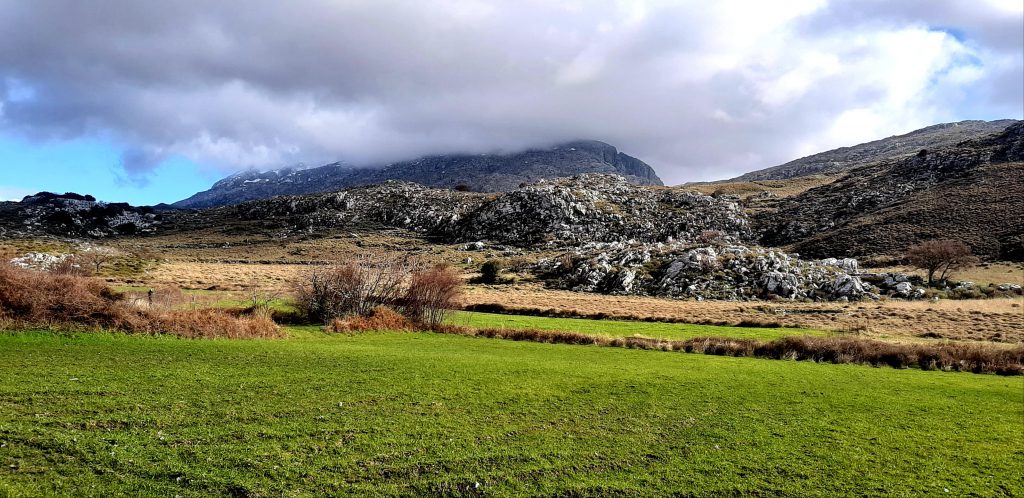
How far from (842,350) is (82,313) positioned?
3982cm

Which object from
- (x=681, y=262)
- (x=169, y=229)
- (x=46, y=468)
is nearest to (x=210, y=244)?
(x=169, y=229)

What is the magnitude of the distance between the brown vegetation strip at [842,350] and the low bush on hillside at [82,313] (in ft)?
53.4

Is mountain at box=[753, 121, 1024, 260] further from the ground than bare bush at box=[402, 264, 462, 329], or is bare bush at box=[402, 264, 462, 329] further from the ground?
mountain at box=[753, 121, 1024, 260]

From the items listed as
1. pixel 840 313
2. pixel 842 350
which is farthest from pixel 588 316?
pixel 840 313

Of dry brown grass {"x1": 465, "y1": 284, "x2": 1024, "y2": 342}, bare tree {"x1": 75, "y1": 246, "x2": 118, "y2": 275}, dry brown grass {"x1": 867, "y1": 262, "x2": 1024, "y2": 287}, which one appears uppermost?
bare tree {"x1": 75, "y1": 246, "x2": 118, "y2": 275}

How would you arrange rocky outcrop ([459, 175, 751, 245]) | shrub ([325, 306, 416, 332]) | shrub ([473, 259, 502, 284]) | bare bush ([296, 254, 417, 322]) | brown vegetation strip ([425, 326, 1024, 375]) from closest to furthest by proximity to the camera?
brown vegetation strip ([425, 326, 1024, 375]) < shrub ([325, 306, 416, 332]) < bare bush ([296, 254, 417, 322]) < shrub ([473, 259, 502, 284]) < rocky outcrop ([459, 175, 751, 245])

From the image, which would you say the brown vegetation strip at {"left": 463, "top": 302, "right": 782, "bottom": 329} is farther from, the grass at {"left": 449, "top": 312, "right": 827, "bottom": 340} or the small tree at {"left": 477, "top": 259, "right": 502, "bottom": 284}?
the small tree at {"left": 477, "top": 259, "right": 502, "bottom": 284}

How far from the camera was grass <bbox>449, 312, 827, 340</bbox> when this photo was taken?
125 ft

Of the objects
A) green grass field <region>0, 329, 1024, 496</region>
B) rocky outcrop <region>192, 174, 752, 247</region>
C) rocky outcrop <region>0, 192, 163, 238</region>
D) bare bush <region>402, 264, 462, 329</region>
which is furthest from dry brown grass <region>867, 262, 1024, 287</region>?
rocky outcrop <region>0, 192, 163, 238</region>

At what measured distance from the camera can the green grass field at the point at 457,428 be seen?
1046 cm

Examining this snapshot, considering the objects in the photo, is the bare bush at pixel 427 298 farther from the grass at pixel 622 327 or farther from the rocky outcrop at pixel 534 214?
the rocky outcrop at pixel 534 214

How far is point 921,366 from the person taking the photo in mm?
28031

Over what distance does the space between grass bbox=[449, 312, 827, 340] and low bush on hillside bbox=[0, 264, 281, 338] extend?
16.6m

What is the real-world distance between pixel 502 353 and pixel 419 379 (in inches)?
348
